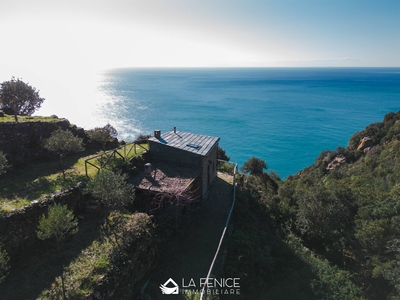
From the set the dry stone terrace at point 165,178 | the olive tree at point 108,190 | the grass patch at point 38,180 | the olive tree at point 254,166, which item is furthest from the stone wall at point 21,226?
the olive tree at point 254,166

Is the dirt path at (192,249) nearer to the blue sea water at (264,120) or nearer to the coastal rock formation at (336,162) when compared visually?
the coastal rock formation at (336,162)

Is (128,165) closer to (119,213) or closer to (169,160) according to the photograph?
(169,160)

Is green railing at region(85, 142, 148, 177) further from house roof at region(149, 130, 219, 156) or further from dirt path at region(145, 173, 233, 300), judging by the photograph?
dirt path at region(145, 173, 233, 300)

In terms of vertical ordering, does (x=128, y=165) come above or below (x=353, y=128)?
above

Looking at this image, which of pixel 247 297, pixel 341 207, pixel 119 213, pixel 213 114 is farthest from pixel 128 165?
pixel 213 114

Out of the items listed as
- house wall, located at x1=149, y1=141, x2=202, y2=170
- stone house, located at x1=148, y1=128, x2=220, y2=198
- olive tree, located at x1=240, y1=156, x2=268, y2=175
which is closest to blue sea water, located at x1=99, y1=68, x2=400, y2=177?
olive tree, located at x1=240, y1=156, x2=268, y2=175
